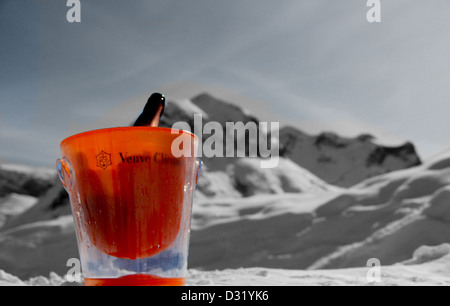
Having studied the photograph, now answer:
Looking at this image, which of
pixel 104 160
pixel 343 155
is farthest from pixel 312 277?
pixel 343 155

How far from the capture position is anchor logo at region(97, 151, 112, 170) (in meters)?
0.84

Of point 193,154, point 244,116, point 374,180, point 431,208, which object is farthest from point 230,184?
point 244,116

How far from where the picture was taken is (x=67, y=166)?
3.02 feet

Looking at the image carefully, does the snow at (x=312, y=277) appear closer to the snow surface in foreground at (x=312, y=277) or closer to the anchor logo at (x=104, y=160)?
the snow surface in foreground at (x=312, y=277)

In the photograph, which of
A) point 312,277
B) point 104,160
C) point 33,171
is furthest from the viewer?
point 33,171

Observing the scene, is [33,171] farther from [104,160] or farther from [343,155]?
[104,160]

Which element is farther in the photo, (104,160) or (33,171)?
(33,171)

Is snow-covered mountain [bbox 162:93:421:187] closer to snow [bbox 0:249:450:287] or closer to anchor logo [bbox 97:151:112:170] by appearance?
snow [bbox 0:249:450:287]

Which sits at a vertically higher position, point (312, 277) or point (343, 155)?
point (343, 155)

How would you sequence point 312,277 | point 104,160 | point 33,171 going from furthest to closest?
point 33,171 → point 312,277 → point 104,160

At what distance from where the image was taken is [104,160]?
839 millimetres

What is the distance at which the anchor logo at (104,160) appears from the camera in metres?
0.84
